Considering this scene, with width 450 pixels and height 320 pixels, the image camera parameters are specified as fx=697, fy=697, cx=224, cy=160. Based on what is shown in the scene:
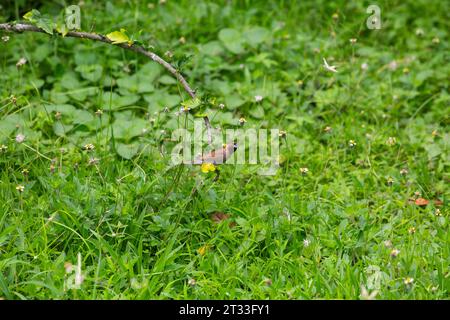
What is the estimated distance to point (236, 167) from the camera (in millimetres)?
3320

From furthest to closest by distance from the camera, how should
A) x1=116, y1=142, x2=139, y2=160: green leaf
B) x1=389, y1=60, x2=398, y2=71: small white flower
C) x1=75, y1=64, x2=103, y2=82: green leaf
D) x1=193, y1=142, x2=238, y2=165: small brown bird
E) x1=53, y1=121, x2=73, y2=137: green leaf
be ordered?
x1=389, y1=60, x2=398, y2=71: small white flower
x1=75, y1=64, x2=103, y2=82: green leaf
x1=53, y1=121, x2=73, y2=137: green leaf
x1=116, y1=142, x2=139, y2=160: green leaf
x1=193, y1=142, x2=238, y2=165: small brown bird

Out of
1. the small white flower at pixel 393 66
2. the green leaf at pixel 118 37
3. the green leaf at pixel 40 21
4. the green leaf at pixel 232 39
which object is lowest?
the small white flower at pixel 393 66

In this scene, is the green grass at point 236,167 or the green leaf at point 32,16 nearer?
the green grass at point 236,167

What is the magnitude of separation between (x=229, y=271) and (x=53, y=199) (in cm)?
81

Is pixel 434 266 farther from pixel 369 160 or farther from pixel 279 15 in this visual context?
pixel 279 15

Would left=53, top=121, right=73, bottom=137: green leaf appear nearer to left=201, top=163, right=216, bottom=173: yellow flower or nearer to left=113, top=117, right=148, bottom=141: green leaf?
left=113, top=117, right=148, bottom=141: green leaf

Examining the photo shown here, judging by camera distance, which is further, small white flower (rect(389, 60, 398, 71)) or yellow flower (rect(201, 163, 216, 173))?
small white flower (rect(389, 60, 398, 71))

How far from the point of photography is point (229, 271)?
9.04 feet

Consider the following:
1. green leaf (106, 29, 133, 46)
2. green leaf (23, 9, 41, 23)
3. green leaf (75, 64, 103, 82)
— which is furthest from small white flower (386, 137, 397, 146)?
green leaf (23, 9, 41, 23)

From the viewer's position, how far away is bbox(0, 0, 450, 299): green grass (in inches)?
107

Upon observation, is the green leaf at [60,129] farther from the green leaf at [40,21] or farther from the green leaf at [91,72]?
the green leaf at [40,21]

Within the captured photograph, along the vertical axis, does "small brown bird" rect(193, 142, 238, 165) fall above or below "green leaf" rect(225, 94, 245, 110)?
below

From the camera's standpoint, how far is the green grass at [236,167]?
273 centimetres

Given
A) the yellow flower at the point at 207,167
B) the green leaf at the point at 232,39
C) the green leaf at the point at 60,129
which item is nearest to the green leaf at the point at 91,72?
the green leaf at the point at 60,129
